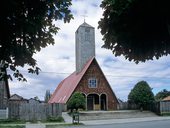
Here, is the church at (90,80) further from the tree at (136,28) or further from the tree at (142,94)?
the tree at (136,28)

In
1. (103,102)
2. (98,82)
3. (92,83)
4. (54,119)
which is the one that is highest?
(98,82)

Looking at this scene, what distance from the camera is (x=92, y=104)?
52188 millimetres

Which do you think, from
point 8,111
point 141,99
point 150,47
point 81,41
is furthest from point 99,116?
point 150,47

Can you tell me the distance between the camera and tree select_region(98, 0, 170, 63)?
6.91 m

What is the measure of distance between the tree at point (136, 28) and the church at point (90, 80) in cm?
4097

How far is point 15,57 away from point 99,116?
35268 mm

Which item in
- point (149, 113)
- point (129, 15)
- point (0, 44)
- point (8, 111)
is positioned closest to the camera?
point (0, 44)

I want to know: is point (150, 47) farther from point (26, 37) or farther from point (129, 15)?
point (26, 37)

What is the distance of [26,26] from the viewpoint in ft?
18.5

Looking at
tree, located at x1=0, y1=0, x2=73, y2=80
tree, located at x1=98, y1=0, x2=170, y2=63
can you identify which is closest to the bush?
tree, located at x1=98, y1=0, x2=170, y2=63

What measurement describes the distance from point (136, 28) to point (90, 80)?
43875 mm

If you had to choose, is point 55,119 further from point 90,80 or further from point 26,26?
point 26,26

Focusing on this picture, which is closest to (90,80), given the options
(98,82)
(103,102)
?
(98,82)

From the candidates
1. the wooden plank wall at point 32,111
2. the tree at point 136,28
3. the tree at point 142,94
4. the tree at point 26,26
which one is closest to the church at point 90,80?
the tree at point 142,94
